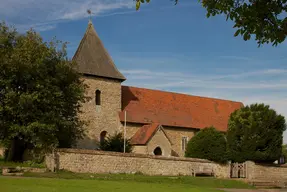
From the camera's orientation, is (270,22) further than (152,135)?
No

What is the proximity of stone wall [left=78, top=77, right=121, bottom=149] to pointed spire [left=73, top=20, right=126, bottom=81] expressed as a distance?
0.69 m

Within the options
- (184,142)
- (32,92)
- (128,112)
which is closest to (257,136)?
(184,142)

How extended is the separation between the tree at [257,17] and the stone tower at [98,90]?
30.5 m

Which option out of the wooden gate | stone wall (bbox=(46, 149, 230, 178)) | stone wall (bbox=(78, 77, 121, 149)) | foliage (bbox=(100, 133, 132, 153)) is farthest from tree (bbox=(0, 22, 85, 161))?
the wooden gate

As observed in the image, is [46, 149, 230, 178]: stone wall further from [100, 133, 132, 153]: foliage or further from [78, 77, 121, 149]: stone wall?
[78, 77, 121, 149]: stone wall

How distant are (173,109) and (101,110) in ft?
30.1

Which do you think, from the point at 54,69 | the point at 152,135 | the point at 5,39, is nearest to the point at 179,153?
the point at 152,135

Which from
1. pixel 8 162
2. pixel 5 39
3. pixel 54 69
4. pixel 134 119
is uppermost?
pixel 5 39

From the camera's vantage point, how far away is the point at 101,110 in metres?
39.1

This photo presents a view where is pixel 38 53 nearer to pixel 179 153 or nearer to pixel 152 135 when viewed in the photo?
pixel 152 135

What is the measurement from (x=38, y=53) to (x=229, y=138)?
63.1ft

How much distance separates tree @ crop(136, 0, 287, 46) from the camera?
7.76 metres

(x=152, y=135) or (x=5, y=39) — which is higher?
(x=5, y=39)

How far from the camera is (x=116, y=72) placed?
1608 inches
